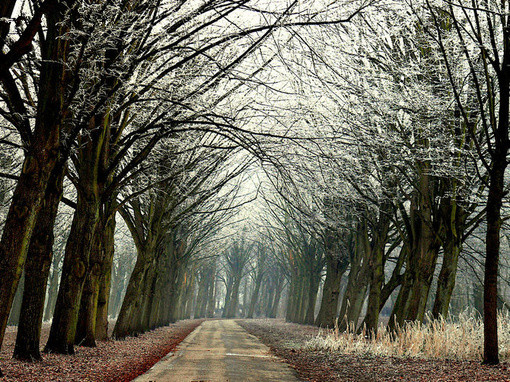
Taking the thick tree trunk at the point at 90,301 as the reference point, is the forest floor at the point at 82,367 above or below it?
below

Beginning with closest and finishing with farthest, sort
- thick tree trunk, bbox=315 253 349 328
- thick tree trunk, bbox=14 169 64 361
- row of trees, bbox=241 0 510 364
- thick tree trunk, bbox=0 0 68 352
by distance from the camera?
1. thick tree trunk, bbox=0 0 68 352
2. thick tree trunk, bbox=14 169 64 361
3. row of trees, bbox=241 0 510 364
4. thick tree trunk, bbox=315 253 349 328

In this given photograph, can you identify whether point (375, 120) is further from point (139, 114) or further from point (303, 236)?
point (303, 236)

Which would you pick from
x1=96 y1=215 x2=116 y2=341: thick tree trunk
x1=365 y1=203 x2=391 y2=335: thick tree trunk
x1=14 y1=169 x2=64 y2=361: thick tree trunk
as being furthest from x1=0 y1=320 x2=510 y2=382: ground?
x1=365 y1=203 x2=391 y2=335: thick tree trunk

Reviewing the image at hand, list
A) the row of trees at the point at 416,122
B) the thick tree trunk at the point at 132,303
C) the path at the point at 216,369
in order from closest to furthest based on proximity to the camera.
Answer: the path at the point at 216,369 → the row of trees at the point at 416,122 → the thick tree trunk at the point at 132,303

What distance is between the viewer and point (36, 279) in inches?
332

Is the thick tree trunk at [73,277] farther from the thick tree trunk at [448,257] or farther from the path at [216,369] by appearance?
the thick tree trunk at [448,257]

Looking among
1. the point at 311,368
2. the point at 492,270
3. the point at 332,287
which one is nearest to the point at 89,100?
the point at 311,368

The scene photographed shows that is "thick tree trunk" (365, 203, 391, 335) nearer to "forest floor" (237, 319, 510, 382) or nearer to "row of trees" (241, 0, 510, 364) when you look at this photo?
"row of trees" (241, 0, 510, 364)

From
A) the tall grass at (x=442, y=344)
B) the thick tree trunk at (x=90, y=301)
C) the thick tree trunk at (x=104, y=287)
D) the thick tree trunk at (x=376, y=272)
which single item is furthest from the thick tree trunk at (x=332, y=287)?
the thick tree trunk at (x=90, y=301)

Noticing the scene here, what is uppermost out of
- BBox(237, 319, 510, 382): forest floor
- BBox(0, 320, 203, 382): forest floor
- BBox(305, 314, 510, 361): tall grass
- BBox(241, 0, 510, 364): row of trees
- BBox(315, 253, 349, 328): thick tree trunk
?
BBox(241, 0, 510, 364): row of trees

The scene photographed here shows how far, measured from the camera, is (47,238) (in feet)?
28.6

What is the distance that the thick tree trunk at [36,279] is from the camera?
805cm

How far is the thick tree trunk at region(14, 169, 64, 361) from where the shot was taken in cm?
805

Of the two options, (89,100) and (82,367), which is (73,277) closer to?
(82,367)
